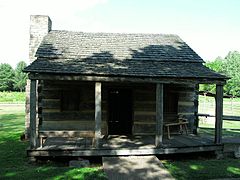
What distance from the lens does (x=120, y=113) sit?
1368 cm

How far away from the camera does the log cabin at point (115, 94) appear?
33.1ft

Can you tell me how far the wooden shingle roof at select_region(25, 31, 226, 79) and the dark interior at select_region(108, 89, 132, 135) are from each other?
197cm

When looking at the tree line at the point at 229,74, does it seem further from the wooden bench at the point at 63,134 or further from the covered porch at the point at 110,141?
the wooden bench at the point at 63,134

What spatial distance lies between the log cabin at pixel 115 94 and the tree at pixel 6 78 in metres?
75.2

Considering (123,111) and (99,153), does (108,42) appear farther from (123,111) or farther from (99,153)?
(99,153)

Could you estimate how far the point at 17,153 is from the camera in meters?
11.6

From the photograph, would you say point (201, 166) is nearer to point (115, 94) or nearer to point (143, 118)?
point (143, 118)

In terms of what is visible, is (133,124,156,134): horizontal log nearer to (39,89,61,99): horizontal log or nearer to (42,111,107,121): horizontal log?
(42,111,107,121): horizontal log

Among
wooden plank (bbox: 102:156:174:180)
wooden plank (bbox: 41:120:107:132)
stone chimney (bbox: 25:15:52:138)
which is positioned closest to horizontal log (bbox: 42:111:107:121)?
wooden plank (bbox: 41:120:107:132)

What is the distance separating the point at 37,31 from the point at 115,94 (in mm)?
5844

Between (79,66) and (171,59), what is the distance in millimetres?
4514

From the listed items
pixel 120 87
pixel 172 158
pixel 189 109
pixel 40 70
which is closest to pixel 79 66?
pixel 40 70

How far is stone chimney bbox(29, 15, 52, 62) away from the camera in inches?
608

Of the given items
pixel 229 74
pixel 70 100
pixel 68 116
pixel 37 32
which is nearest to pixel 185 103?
pixel 70 100
